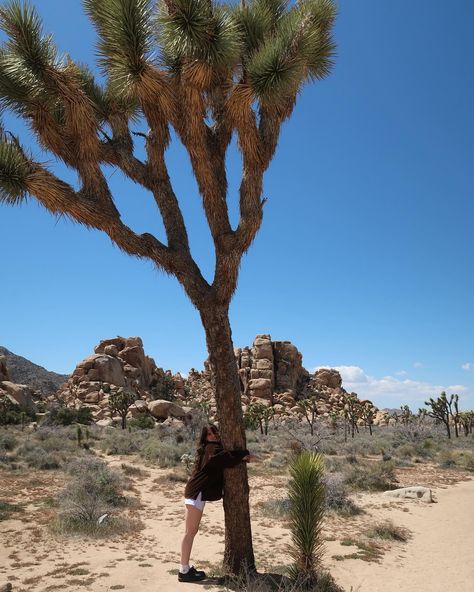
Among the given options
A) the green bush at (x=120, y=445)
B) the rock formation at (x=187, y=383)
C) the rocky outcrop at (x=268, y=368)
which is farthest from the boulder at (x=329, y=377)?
the green bush at (x=120, y=445)

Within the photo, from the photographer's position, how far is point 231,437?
5.38 m

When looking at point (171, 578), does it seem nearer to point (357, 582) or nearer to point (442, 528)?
point (357, 582)

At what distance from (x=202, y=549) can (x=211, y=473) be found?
9.34 ft

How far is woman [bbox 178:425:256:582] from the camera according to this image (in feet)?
16.7

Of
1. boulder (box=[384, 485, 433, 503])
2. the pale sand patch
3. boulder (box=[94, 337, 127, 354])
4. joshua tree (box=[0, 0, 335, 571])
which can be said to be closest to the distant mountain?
boulder (box=[94, 337, 127, 354])

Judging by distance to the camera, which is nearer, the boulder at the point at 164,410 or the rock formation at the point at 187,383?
the boulder at the point at 164,410

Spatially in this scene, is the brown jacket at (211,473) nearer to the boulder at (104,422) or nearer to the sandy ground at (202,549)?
the sandy ground at (202,549)

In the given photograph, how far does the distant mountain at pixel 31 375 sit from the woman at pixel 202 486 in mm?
48625

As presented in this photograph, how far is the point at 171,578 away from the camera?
18.0 ft

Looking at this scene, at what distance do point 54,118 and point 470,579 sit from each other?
885cm

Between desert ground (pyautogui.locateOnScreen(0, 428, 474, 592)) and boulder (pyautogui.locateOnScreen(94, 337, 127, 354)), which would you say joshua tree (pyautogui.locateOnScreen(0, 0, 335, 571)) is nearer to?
desert ground (pyautogui.locateOnScreen(0, 428, 474, 592))

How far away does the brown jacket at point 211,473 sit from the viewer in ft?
17.0

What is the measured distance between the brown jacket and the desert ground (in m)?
1.02

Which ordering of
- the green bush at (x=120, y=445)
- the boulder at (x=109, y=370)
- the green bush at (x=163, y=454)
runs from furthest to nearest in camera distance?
1. the boulder at (x=109, y=370)
2. the green bush at (x=120, y=445)
3. the green bush at (x=163, y=454)
